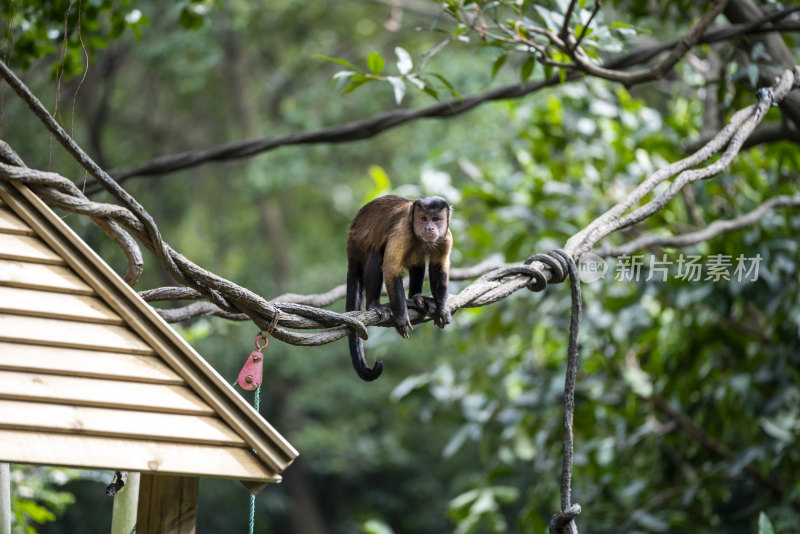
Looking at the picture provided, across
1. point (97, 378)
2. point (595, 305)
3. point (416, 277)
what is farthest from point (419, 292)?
point (595, 305)

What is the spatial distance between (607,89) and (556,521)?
4.46 metres

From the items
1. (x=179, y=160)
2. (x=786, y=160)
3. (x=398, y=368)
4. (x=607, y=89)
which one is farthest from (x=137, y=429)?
(x=398, y=368)

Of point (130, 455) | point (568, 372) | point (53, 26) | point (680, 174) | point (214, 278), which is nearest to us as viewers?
point (130, 455)

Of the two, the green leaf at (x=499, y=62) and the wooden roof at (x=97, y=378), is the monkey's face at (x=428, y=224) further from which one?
the wooden roof at (x=97, y=378)

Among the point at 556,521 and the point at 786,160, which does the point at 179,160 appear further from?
the point at 786,160

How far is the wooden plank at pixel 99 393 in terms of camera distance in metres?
1.61

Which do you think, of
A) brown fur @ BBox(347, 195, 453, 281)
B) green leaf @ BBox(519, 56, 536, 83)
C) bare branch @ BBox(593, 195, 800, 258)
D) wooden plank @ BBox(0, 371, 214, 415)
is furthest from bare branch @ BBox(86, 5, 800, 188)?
wooden plank @ BBox(0, 371, 214, 415)

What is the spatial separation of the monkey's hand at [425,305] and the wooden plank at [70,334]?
3.56 feet

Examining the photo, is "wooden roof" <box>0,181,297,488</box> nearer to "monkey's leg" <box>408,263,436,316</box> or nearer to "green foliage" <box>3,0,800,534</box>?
"green foliage" <box>3,0,800,534</box>

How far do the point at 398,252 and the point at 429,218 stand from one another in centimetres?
16

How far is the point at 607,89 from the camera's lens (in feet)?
19.8

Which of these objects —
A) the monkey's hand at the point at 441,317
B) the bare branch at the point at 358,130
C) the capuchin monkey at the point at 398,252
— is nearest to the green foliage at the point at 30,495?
the bare branch at the point at 358,130

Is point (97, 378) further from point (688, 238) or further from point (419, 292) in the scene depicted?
point (688, 238)

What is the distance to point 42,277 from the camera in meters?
1.71
